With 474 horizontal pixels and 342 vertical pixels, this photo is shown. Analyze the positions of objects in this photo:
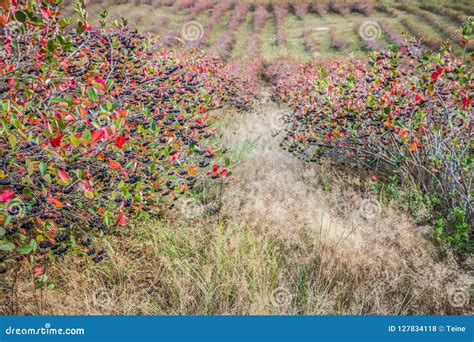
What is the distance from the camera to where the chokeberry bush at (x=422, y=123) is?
3100mm

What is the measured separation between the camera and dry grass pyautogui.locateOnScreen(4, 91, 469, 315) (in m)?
2.51

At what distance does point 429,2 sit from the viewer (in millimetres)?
24172

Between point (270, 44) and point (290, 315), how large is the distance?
63.3 ft

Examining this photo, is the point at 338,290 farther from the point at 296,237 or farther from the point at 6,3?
the point at 6,3

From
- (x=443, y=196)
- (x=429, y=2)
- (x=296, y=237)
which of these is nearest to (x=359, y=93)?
(x=443, y=196)

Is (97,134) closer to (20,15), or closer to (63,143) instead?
(63,143)
